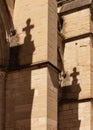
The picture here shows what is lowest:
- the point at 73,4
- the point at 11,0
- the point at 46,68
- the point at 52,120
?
the point at 52,120

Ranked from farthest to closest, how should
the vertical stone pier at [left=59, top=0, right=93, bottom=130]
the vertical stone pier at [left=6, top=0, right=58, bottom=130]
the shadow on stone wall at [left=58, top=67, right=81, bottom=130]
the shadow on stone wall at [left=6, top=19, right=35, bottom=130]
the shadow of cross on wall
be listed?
the shadow on stone wall at [left=58, top=67, right=81, bottom=130] → the vertical stone pier at [left=59, top=0, right=93, bottom=130] → the shadow of cross on wall → the shadow on stone wall at [left=6, top=19, right=35, bottom=130] → the vertical stone pier at [left=6, top=0, right=58, bottom=130]

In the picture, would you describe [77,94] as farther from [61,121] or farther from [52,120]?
[52,120]

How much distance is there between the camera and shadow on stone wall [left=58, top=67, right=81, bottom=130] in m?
10.6

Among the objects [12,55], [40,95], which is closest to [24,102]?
[40,95]

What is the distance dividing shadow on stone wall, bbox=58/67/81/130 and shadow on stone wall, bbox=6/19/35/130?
315 cm

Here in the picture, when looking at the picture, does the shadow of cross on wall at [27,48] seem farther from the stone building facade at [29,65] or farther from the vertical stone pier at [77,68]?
the vertical stone pier at [77,68]

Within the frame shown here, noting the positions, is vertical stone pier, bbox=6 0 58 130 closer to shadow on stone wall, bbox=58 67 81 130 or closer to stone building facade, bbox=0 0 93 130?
stone building facade, bbox=0 0 93 130

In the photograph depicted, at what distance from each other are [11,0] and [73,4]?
3730 millimetres

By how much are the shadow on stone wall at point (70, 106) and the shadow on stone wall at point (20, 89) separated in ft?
10.3

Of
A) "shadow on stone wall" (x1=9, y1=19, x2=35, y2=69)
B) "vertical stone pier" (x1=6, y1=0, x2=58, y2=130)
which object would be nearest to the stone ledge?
"vertical stone pier" (x1=6, y1=0, x2=58, y2=130)

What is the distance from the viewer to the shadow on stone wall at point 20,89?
297 inches

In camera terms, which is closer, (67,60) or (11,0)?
(11,0)

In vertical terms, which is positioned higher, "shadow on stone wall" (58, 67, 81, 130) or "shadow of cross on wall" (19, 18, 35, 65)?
"shadow of cross on wall" (19, 18, 35, 65)

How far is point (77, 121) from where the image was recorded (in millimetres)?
10547
